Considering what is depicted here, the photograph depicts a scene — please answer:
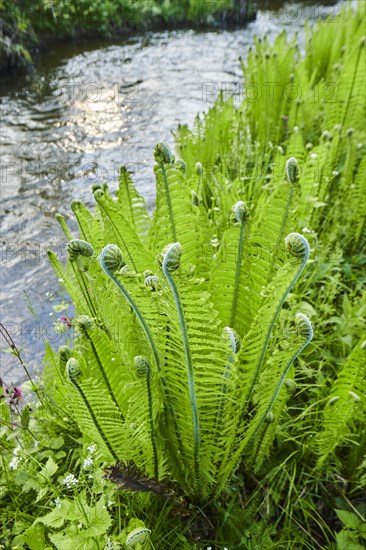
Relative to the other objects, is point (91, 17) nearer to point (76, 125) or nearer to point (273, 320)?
point (76, 125)

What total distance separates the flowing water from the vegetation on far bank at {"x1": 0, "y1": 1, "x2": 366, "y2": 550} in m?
0.91

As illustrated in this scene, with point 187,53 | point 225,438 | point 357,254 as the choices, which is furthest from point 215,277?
point 187,53

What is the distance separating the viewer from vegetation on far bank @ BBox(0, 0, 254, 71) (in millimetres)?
6801

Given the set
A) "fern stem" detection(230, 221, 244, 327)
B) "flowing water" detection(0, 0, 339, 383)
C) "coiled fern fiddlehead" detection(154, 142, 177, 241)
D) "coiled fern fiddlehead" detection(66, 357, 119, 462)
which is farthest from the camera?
"flowing water" detection(0, 0, 339, 383)

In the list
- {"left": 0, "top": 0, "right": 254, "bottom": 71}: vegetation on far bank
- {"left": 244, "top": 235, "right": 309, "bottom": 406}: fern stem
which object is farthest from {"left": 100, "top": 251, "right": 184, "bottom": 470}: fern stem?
{"left": 0, "top": 0, "right": 254, "bottom": 71}: vegetation on far bank

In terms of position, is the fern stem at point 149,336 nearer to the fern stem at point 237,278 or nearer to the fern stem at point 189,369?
the fern stem at point 189,369

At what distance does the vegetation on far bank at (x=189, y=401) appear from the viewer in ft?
4.11

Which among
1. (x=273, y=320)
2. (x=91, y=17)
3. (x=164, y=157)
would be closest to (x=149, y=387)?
(x=273, y=320)

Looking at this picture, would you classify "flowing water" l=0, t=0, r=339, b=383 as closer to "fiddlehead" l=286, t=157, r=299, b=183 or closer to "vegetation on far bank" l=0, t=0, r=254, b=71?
"vegetation on far bank" l=0, t=0, r=254, b=71

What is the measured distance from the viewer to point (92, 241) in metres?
1.92

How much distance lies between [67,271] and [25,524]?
1.02 meters

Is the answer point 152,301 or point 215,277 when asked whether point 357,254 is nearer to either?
point 215,277

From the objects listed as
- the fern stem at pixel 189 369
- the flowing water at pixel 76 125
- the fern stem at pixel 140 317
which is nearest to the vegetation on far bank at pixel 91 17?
the flowing water at pixel 76 125

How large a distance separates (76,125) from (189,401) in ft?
15.7
